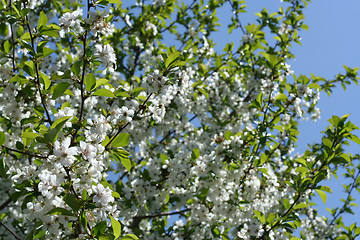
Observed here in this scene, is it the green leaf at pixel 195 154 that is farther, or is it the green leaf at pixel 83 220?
the green leaf at pixel 195 154

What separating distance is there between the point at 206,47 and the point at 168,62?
4.11 meters

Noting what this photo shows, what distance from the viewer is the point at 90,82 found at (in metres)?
2.57

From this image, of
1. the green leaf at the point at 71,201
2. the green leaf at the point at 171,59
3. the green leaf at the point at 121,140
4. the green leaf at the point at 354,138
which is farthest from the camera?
the green leaf at the point at 354,138

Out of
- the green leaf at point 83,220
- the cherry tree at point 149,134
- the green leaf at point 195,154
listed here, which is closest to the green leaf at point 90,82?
the cherry tree at point 149,134

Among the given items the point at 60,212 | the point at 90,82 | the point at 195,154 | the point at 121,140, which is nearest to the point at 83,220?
the point at 60,212

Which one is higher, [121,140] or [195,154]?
[195,154]

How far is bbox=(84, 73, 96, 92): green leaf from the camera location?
100 inches

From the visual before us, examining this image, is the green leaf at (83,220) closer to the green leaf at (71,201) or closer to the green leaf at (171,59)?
the green leaf at (71,201)

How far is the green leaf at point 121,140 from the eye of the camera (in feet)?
8.18

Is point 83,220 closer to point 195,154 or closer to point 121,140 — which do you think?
point 121,140

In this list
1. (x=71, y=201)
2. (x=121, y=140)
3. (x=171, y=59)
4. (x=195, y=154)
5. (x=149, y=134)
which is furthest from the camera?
(x=149, y=134)

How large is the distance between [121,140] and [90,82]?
0.55 metres

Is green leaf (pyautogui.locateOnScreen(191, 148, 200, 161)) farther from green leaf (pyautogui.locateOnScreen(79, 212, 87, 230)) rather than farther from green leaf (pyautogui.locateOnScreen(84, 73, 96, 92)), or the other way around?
green leaf (pyautogui.locateOnScreen(79, 212, 87, 230))

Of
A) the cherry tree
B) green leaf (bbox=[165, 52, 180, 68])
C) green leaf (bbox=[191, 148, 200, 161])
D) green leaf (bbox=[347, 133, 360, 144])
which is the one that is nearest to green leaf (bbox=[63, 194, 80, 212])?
the cherry tree
